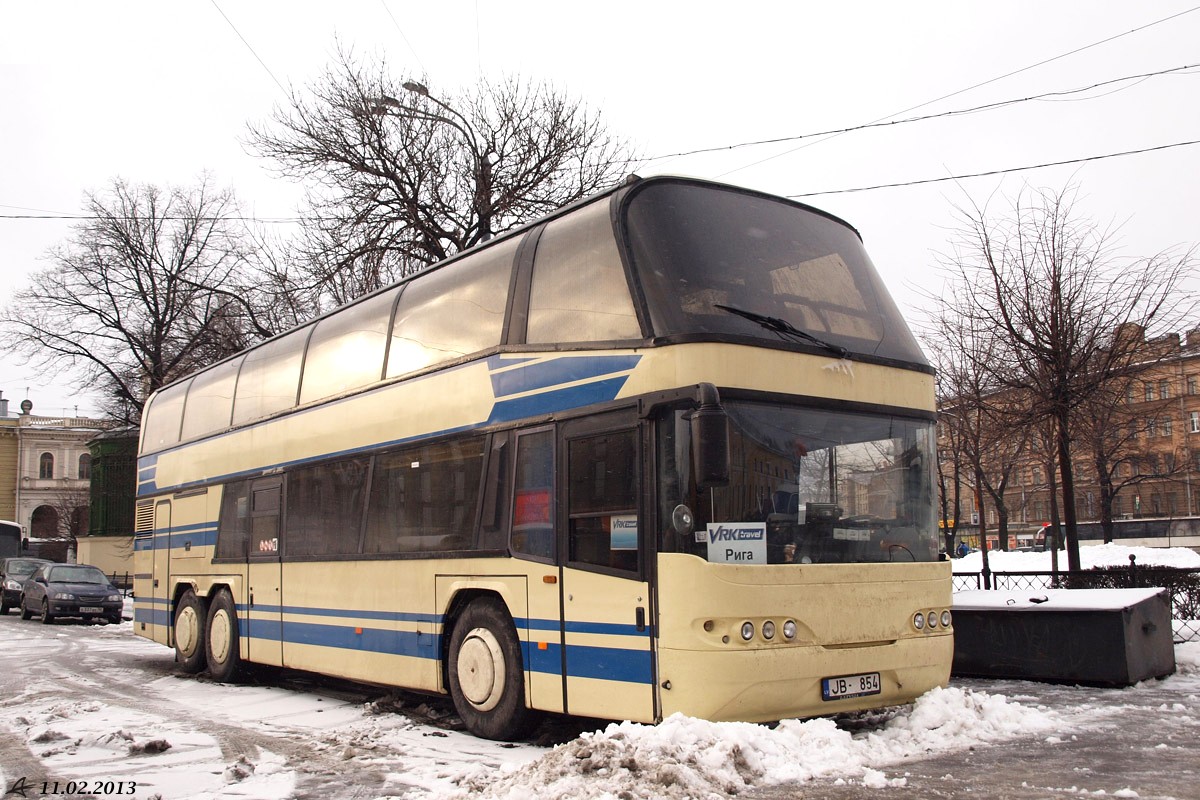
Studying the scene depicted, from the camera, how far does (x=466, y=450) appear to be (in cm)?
890

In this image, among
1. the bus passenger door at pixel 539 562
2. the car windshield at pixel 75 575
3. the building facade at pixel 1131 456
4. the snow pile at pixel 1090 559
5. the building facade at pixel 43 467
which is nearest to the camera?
the bus passenger door at pixel 539 562

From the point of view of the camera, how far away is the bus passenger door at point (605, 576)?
6988 mm

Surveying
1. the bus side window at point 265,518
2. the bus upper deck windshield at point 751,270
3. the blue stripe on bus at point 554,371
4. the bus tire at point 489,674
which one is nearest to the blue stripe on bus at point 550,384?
the blue stripe on bus at point 554,371

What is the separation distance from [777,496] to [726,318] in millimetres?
1278

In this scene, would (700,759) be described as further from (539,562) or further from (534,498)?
(534,498)

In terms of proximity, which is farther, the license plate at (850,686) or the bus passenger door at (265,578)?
the bus passenger door at (265,578)

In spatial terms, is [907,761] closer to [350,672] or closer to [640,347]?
[640,347]

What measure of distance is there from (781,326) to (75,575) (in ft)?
84.8

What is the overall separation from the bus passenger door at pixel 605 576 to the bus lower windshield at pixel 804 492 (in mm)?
371

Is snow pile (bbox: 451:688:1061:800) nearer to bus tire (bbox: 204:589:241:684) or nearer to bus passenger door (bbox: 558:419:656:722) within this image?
bus passenger door (bbox: 558:419:656:722)

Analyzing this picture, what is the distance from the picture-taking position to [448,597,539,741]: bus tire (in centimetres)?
810

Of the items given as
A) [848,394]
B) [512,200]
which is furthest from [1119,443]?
[848,394]

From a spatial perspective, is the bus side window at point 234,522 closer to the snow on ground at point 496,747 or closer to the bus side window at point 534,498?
the snow on ground at point 496,747

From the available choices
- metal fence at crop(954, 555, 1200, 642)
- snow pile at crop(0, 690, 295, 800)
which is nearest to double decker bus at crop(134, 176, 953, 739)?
snow pile at crop(0, 690, 295, 800)
